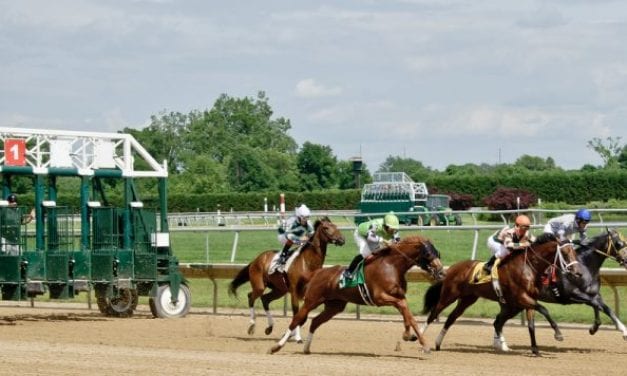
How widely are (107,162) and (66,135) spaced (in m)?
0.88

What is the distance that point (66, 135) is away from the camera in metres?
20.1

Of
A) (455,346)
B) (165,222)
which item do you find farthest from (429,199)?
(455,346)

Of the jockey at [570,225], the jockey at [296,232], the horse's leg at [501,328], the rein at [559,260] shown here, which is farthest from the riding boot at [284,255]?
the rein at [559,260]

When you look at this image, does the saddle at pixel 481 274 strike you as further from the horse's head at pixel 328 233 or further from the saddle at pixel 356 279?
the horse's head at pixel 328 233

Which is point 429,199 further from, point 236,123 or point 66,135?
point 236,123

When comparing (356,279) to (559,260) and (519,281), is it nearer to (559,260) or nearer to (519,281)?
(519,281)

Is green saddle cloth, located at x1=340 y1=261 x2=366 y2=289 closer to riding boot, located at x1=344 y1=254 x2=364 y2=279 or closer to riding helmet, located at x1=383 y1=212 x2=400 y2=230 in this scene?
riding boot, located at x1=344 y1=254 x2=364 y2=279

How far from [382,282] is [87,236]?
7681 millimetres

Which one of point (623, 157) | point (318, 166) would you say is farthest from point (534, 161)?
point (318, 166)

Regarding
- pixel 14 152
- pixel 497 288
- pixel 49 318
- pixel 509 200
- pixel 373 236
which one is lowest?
pixel 49 318

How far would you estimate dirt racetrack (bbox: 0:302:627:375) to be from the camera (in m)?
Answer: 12.6

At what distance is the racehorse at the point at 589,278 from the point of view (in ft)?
48.8

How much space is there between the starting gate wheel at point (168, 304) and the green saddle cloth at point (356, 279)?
7210 millimetres

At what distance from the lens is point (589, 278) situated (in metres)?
15.0
